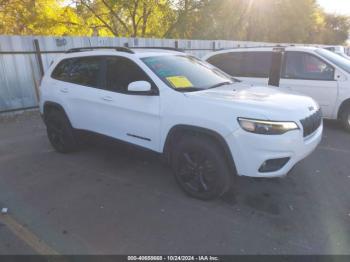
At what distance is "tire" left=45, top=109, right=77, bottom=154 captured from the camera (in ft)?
15.9

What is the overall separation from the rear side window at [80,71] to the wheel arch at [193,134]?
1544 millimetres

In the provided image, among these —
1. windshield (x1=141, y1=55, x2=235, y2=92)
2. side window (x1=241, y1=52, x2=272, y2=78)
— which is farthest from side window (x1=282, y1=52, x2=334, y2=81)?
windshield (x1=141, y1=55, x2=235, y2=92)

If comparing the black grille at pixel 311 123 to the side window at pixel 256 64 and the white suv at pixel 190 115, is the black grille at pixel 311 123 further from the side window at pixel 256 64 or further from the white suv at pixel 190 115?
the side window at pixel 256 64

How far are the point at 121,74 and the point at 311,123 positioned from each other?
8.27 feet

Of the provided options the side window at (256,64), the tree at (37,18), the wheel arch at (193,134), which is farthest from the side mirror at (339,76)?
the tree at (37,18)

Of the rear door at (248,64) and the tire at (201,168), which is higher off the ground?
the rear door at (248,64)

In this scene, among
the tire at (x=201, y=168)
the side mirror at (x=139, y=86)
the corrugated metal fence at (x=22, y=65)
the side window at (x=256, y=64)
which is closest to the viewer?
the tire at (x=201, y=168)

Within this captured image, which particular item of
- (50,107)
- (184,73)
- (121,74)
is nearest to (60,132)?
(50,107)

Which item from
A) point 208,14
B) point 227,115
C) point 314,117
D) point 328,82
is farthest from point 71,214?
point 208,14

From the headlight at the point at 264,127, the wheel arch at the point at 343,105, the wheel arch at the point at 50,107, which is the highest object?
the headlight at the point at 264,127

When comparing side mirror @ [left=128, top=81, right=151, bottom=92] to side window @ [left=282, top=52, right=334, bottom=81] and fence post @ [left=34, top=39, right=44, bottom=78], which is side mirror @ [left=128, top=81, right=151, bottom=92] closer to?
side window @ [left=282, top=52, right=334, bottom=81]

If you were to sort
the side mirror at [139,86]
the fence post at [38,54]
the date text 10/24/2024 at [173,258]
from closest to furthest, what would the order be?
the date text 10/24/2024 at [173,258] < the side mirror at [139,86] < the fence post at [38,54]

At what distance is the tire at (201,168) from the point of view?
3170mm

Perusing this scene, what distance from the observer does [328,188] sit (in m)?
3.72
